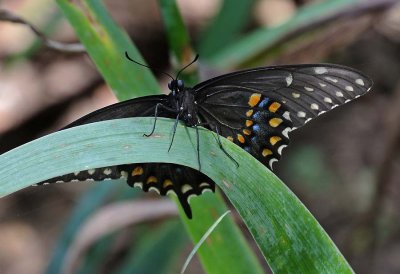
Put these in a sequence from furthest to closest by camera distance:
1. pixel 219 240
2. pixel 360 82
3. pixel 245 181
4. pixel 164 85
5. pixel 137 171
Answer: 1. pixel 164 85
2. pixel 137 171
3. pixel 360 82
4. pixel 219 240
5. pixel 245 181

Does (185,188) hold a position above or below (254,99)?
below

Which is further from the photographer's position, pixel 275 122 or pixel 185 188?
pixel 275 122

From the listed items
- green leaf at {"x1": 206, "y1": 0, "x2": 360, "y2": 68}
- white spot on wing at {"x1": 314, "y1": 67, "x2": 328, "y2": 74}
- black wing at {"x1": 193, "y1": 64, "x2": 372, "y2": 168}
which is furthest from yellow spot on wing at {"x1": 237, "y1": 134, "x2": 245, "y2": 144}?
green leaf at {"x1": 206, "y1": 0, "x2": 360, "y2": 68}

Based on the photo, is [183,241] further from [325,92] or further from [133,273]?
[325,92]

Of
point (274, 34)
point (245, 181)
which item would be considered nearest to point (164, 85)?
point (274, 34)

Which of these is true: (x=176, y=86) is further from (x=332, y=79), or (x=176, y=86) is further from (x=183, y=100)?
(x=332, y=79)

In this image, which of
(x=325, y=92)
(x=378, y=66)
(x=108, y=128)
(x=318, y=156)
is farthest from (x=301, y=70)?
(x=378, y=66)
